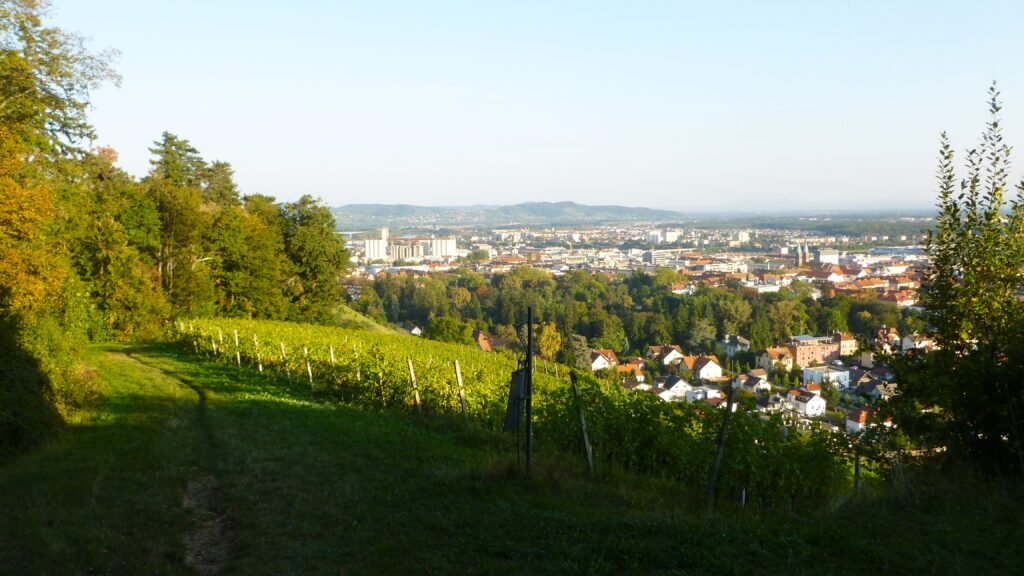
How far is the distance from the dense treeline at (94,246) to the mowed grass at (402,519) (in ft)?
8.66

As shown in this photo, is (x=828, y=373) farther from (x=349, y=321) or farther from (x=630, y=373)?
(x=349, y=321)

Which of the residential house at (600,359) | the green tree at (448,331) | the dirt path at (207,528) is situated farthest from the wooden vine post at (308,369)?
the residential house at (600,359)

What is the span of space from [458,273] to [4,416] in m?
123

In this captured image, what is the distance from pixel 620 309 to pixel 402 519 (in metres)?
86.9

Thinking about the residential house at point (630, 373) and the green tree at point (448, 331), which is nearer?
the residential house at point (630, 373)

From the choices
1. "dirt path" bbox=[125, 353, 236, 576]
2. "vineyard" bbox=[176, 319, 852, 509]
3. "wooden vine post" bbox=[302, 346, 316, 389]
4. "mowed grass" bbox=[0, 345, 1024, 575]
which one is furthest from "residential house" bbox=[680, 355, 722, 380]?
"dirt path" bbox=[125, 353, 236, 576]

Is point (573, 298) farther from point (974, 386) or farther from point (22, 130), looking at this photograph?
point (974, 386)

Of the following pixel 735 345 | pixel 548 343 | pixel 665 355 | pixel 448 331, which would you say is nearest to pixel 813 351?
pixel 735 345

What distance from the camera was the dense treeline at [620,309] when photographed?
76.0 metres

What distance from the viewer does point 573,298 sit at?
315 feet

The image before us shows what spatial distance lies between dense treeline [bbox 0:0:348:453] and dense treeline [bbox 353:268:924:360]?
15090mm

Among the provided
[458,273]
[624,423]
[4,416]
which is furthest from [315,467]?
[458,273]

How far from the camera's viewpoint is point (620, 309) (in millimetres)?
92812

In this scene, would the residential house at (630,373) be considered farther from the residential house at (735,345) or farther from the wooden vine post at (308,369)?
the wooden vine post at (308,369)
